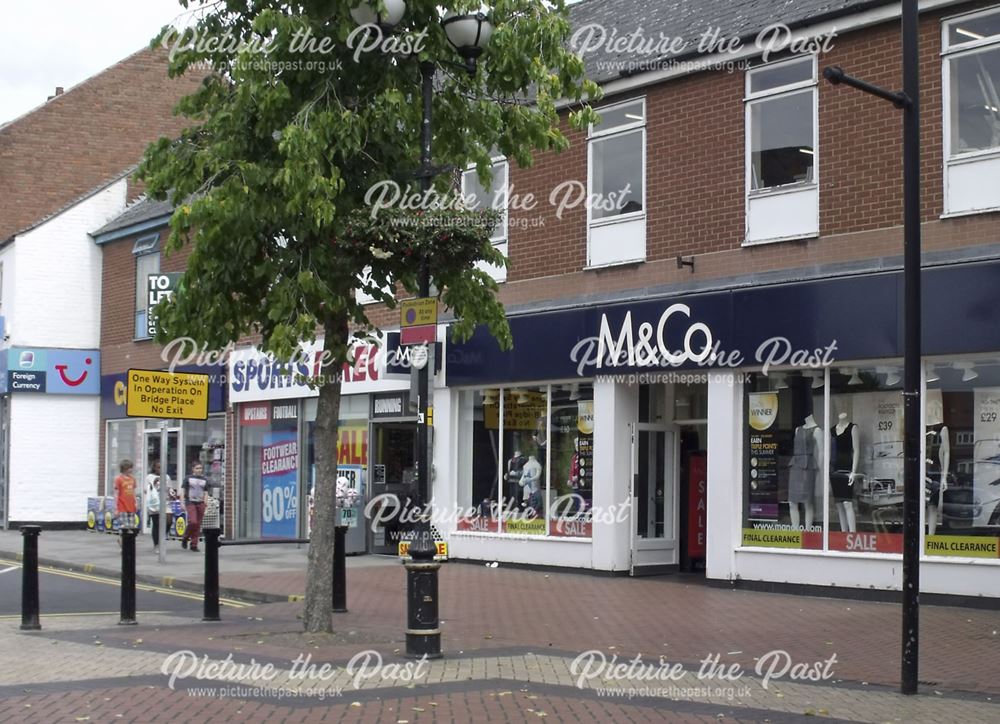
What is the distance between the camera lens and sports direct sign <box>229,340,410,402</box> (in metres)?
22.6

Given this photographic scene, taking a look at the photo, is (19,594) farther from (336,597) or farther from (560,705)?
(560,705)

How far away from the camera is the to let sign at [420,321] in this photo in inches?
454

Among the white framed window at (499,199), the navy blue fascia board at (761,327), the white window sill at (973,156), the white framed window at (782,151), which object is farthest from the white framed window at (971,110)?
the white framed window at (499,199)

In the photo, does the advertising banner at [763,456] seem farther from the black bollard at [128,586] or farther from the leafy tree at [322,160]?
the black bollard at [128,586]

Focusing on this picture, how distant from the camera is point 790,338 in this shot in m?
16.4

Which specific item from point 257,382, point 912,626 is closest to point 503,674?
point 912,626

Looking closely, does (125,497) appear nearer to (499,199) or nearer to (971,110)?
(499,199)

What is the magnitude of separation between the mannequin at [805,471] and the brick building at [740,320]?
1.1 inches

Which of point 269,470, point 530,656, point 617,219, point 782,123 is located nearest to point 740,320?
point 782,123

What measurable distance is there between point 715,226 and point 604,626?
6.42 m

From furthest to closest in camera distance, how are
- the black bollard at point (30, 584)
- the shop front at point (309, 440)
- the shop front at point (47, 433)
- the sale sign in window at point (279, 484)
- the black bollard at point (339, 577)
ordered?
the shop front at point (47, 433) → the sale sign in window at point (279, 484) → the shop front at point (309, 440) → the black bollard at point (339, 577) → the black bollard at point (30, 584)

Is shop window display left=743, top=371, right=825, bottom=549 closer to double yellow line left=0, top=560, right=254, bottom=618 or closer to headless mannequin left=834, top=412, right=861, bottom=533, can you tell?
headless mannequin left=834, top=412, right=861, bottom=533

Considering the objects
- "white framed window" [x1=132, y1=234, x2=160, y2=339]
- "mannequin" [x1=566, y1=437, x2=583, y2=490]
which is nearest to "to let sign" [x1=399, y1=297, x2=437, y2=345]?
"mannequin" [x1=566, y1=437, x2=583, y2=490]

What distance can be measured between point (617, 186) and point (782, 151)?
298 cm
